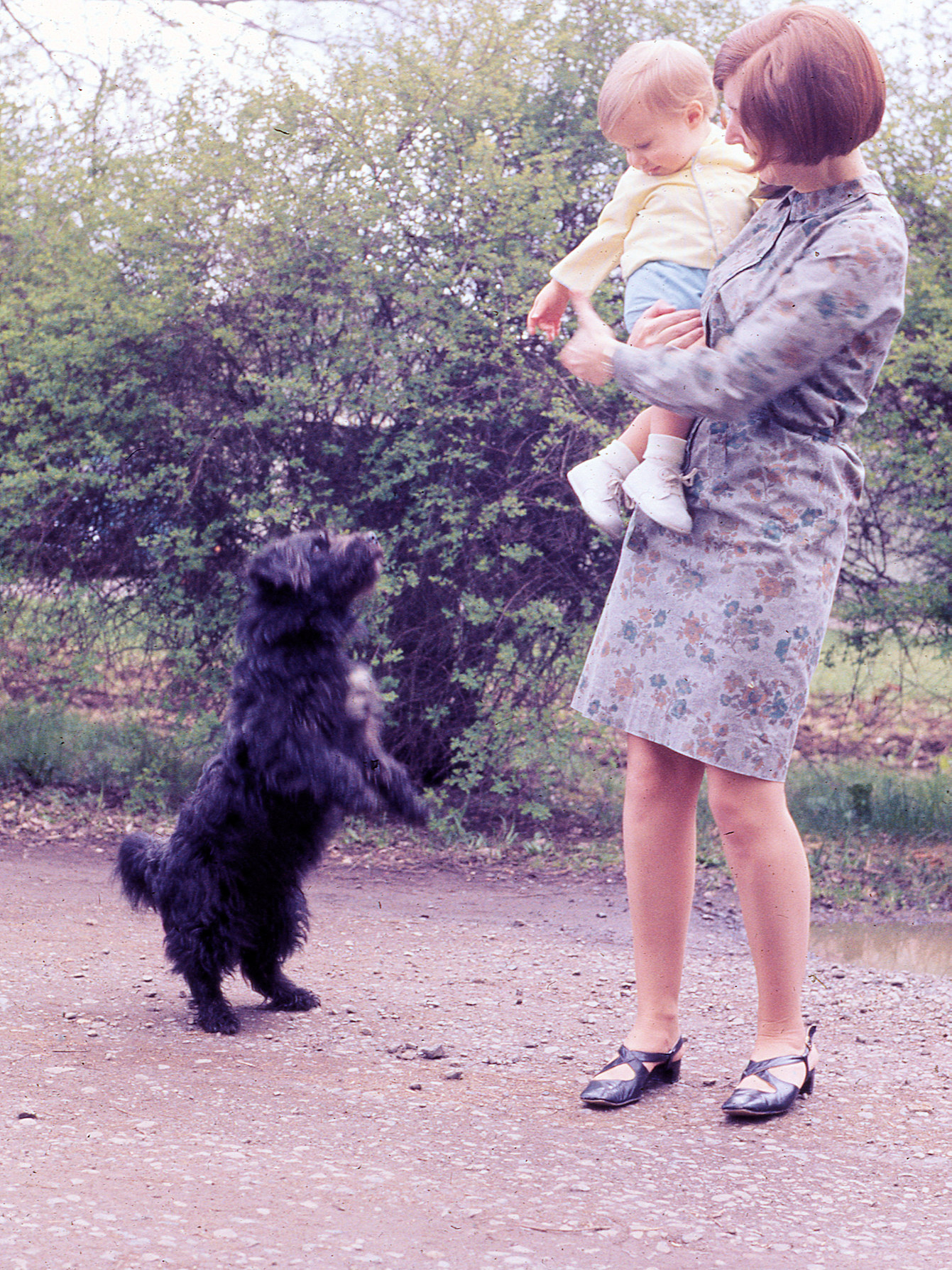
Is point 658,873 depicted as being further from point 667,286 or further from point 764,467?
point 667,286

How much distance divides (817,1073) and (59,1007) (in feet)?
6.72

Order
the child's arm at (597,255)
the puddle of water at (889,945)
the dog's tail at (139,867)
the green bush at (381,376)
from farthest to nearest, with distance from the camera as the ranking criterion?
the green bush at (381,376)
the puddle of water at (889,945)
the dog's tail at (139,867)
the child's arm at (597,255)

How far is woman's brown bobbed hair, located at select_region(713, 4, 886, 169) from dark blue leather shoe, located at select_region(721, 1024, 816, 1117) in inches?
76.7

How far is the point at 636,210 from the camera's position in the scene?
125 inches

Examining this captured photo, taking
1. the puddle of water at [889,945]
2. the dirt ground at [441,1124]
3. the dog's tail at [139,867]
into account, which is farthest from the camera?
the puddle of water at [889,945]

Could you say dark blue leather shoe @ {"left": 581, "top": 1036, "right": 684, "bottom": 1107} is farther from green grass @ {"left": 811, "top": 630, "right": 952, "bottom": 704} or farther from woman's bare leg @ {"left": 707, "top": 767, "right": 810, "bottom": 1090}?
green grass @ {"left": 811, "top": 630, "right": 952, "bottom": 704}

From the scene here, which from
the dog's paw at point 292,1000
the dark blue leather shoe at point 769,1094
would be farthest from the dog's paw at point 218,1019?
the dark blue leather shoe at point 769,1094

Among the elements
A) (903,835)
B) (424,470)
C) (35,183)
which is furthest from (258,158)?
(903,835)

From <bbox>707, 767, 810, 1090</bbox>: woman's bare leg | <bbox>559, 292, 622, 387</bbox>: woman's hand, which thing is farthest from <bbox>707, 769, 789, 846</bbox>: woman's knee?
<bbox>559, 292, 622, 387</bbox>: woman's hand

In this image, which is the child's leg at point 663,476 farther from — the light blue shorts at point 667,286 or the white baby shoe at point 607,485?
the light blue shorts at point 667,286

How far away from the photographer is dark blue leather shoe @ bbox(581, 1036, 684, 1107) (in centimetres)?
289

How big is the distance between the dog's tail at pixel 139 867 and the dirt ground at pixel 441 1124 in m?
0.31

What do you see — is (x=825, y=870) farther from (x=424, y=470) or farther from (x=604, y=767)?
(x=424, y=470)

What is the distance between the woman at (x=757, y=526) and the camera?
2.57m
